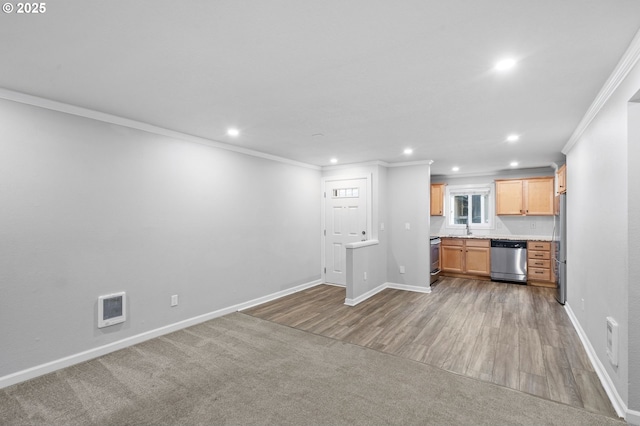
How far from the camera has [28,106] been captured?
261 centimetres

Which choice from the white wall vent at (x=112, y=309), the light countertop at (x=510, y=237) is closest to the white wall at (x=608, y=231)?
the light countertop at (x=510, y=237)

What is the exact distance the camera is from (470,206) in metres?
7.33

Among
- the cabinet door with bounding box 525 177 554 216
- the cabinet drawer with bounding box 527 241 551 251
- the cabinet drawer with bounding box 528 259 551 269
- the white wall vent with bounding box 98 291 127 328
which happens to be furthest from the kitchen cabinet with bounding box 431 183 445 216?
the white wall vent with bounding box 98 291 127 328

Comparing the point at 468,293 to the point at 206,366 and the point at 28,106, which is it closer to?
the point at 206,366

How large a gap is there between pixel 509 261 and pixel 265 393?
19.0 feet

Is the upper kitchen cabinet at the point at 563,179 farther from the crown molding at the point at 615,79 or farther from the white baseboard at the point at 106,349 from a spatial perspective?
the white baseboard at the point at 106,349

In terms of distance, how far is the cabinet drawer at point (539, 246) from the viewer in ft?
19.3

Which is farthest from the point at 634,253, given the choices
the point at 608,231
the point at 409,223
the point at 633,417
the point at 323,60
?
the point at 409,223

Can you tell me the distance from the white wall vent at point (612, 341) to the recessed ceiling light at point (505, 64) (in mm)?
2048

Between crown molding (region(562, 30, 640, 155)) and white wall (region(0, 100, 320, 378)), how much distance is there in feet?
13.3

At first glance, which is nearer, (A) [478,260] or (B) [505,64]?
(B) [505,64]

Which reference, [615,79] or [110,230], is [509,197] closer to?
[615,79]

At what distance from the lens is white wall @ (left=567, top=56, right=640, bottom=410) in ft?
6.59

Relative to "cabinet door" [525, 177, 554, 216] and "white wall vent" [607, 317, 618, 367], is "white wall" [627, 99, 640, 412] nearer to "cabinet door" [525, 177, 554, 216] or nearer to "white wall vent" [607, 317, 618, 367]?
"white wall vent" [607, 317, 618, 367]
